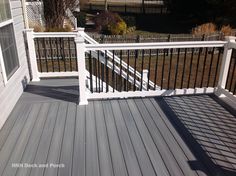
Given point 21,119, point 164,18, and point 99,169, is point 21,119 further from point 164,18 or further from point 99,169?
point 164,18

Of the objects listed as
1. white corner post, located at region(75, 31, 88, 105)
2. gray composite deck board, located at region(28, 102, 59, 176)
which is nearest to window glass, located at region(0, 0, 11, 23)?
white corner post, located at region(75, 31, 88, 105)

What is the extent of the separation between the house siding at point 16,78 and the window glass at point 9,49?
12cm

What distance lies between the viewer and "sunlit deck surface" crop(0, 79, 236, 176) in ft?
8.08

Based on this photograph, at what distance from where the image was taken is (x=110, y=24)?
47.7ft

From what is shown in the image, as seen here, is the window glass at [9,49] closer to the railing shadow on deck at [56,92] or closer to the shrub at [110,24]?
the railing shadow on deck at [56,92]

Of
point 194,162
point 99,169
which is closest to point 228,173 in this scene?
point 194,162

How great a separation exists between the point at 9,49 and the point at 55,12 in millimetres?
9423

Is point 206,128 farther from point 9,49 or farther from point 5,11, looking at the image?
point 5,11

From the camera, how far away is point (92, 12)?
24016mm

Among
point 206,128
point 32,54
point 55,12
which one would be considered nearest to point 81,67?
point 32,54

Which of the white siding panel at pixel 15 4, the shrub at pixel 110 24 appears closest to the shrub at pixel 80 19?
the shrub at pixel 110 24

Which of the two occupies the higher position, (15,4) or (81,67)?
(15,4)

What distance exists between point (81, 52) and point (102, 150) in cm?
149

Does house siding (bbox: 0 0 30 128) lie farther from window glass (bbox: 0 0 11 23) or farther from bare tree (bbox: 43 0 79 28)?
bare tree (bbox: 43 0 79 28)
